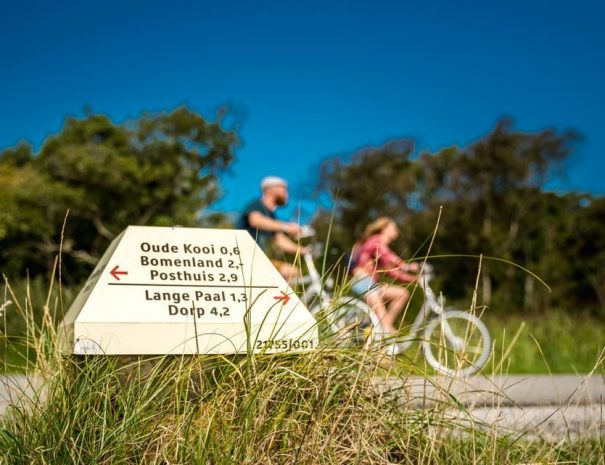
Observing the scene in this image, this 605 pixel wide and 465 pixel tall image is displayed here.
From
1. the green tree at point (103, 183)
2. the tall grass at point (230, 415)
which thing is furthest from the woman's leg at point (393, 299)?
the green tree at point (103, 183)

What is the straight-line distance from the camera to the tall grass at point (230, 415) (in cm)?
246

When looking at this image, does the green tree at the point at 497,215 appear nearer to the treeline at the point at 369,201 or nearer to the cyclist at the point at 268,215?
the treeline at the point at 369,201

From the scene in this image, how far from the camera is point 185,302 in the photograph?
2924mm

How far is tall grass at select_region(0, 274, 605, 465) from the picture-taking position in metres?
2.46

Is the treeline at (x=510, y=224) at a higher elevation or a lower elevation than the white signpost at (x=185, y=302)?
higher

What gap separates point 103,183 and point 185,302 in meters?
28.3

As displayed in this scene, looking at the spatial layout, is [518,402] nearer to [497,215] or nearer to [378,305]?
[378,305]

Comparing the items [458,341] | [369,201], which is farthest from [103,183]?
[458,341]

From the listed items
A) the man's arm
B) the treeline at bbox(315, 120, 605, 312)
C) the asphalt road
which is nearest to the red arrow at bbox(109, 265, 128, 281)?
the asphalt road

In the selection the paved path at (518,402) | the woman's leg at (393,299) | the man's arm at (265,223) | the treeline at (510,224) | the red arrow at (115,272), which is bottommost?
the paved path at (518,402)

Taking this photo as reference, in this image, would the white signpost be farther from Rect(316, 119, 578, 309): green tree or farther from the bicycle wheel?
Rect(316, 119, 578, 309): green tree

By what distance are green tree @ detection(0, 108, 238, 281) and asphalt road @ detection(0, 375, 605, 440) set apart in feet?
76.4

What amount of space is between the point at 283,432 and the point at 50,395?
864mm

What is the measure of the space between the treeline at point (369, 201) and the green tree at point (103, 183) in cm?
6
